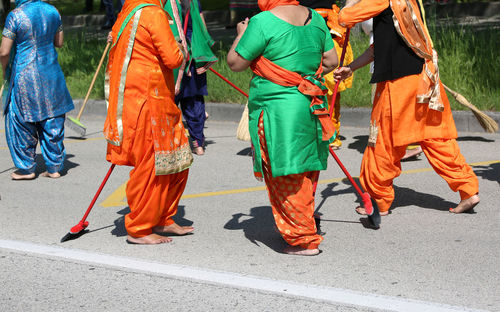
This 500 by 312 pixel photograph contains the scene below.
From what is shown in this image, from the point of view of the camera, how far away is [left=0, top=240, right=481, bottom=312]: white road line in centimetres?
447

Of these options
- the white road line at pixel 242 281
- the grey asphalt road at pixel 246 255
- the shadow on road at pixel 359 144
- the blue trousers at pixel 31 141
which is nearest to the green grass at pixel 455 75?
the shadow on road at pixel 359 144

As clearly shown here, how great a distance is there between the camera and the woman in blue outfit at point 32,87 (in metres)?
7.83

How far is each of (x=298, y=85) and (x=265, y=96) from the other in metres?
0.22

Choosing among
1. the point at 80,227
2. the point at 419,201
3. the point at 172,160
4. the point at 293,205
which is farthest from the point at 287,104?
the point at 419,201

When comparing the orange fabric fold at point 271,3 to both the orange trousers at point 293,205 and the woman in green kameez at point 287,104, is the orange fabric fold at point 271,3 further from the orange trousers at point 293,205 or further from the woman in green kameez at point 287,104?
the orange trousers at point 293,205

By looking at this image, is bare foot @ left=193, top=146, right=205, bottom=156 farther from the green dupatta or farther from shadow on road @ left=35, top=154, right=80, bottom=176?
shadow on road @ left=35, top=154, right=80, bottom=176

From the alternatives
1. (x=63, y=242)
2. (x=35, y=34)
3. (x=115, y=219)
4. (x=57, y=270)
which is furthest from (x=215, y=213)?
(x=35, y=34)

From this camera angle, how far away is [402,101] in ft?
20.1

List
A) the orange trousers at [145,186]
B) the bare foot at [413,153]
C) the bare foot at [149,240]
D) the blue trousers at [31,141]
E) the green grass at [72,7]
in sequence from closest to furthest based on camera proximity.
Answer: the orange trousers at [145,186], the bare foot at [149,240], the blue trousers at [31,141], the bare foot at [413,153], the green grass at [72,7]

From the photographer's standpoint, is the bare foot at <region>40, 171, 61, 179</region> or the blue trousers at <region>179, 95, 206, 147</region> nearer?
the bare foot at <region>40, 171, 61, 179</region>

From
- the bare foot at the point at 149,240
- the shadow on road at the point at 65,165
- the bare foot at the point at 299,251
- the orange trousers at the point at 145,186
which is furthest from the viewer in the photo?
the shadow on road at the point at 65,165

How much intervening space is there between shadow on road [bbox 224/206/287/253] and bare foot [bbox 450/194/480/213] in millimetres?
1410

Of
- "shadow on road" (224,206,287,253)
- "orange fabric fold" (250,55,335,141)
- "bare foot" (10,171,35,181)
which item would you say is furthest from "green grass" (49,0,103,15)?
"orange fabric fold" (250,55,335,141)

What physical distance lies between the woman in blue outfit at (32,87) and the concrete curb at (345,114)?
3.45 meters
